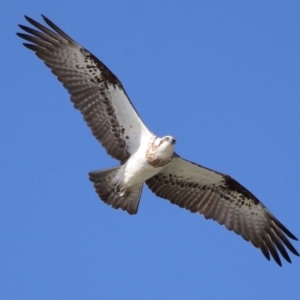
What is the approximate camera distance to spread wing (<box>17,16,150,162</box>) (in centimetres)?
1450

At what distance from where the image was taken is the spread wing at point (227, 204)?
15281 mm

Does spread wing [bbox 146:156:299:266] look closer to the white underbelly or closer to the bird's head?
the white underbelly

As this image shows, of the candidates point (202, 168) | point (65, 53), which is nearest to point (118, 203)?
point (202, 168)

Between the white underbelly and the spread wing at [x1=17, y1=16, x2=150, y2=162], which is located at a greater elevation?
the spread wing at [x1=17, y1=16, x2=150, y2=162]

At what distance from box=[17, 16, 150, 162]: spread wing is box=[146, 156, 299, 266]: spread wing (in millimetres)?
1003

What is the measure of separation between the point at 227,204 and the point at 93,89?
123 inches

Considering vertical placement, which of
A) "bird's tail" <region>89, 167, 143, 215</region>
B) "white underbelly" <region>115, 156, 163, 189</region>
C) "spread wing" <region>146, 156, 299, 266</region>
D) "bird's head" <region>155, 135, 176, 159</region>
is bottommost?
"bird's tail" <region>89, 167, 143, 215</region>

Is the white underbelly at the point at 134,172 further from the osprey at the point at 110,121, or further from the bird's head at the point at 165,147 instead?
the bird's head at the point at 165,147

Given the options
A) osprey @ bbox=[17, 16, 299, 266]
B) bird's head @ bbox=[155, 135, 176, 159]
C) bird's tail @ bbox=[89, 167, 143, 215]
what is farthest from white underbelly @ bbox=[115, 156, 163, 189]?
bird's head @ bbox=[155, 135, 176, 159]

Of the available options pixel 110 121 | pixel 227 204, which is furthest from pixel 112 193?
pixel 227 204

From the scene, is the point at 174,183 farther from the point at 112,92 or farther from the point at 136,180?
the point at 112,92

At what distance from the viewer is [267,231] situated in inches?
613

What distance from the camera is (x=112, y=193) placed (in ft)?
48.0

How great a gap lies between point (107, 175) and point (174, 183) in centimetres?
132
